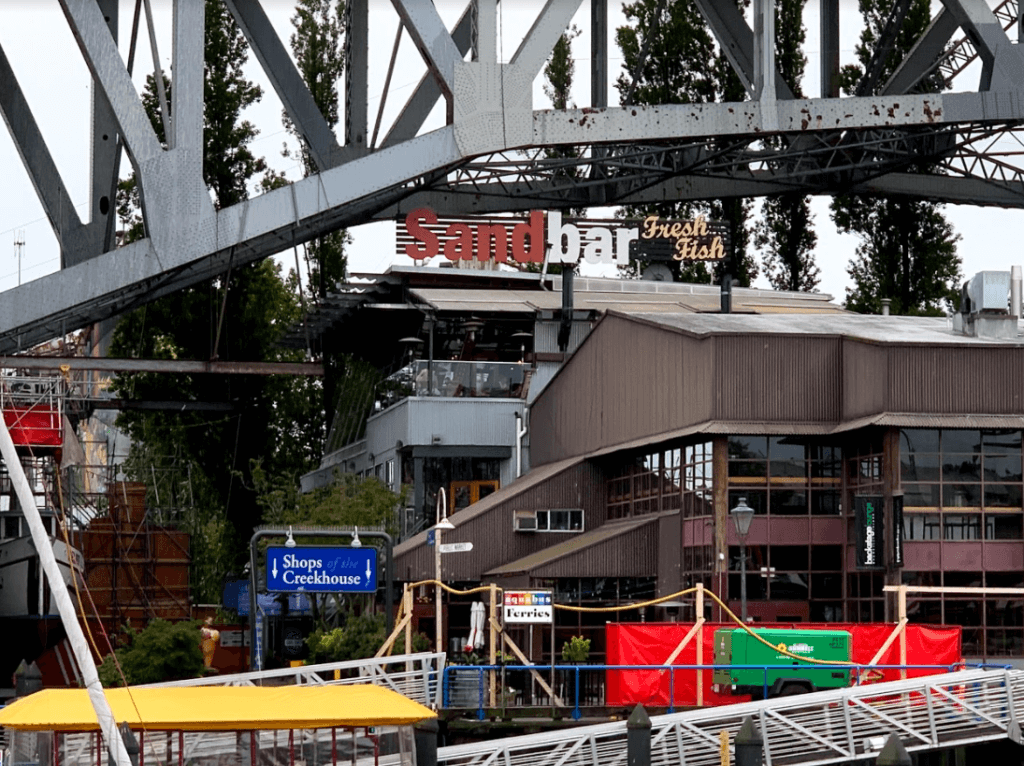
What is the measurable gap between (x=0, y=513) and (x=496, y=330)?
583 inches

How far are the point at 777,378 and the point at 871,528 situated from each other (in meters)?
3.87

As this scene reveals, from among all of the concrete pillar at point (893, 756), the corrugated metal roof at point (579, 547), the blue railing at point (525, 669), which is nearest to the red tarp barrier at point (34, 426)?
the corrugated metal roof at point (579, 547)

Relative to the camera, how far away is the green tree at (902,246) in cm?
6844

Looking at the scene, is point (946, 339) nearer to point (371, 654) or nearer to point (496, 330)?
point (371, 654)

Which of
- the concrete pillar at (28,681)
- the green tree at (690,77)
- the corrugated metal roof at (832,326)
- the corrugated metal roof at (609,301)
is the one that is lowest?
the concrete pillar at (28,681)

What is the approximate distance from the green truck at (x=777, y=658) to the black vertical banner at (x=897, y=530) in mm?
4699

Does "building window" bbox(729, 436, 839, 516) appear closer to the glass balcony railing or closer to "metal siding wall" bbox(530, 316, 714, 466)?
"metal siding wall" bbox(530, 316, 714, 466)

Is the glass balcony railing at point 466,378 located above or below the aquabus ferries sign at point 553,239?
below

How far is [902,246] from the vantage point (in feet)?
226

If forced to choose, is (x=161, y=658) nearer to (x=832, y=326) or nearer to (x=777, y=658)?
(x=777, y=658)

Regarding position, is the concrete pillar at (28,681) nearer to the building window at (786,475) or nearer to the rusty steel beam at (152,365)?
the rusty steel beam at (152,365)

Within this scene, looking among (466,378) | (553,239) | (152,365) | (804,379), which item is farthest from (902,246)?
(152,365)

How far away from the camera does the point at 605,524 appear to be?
46.0 m

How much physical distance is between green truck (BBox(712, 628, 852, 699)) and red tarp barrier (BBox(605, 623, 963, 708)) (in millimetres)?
338
